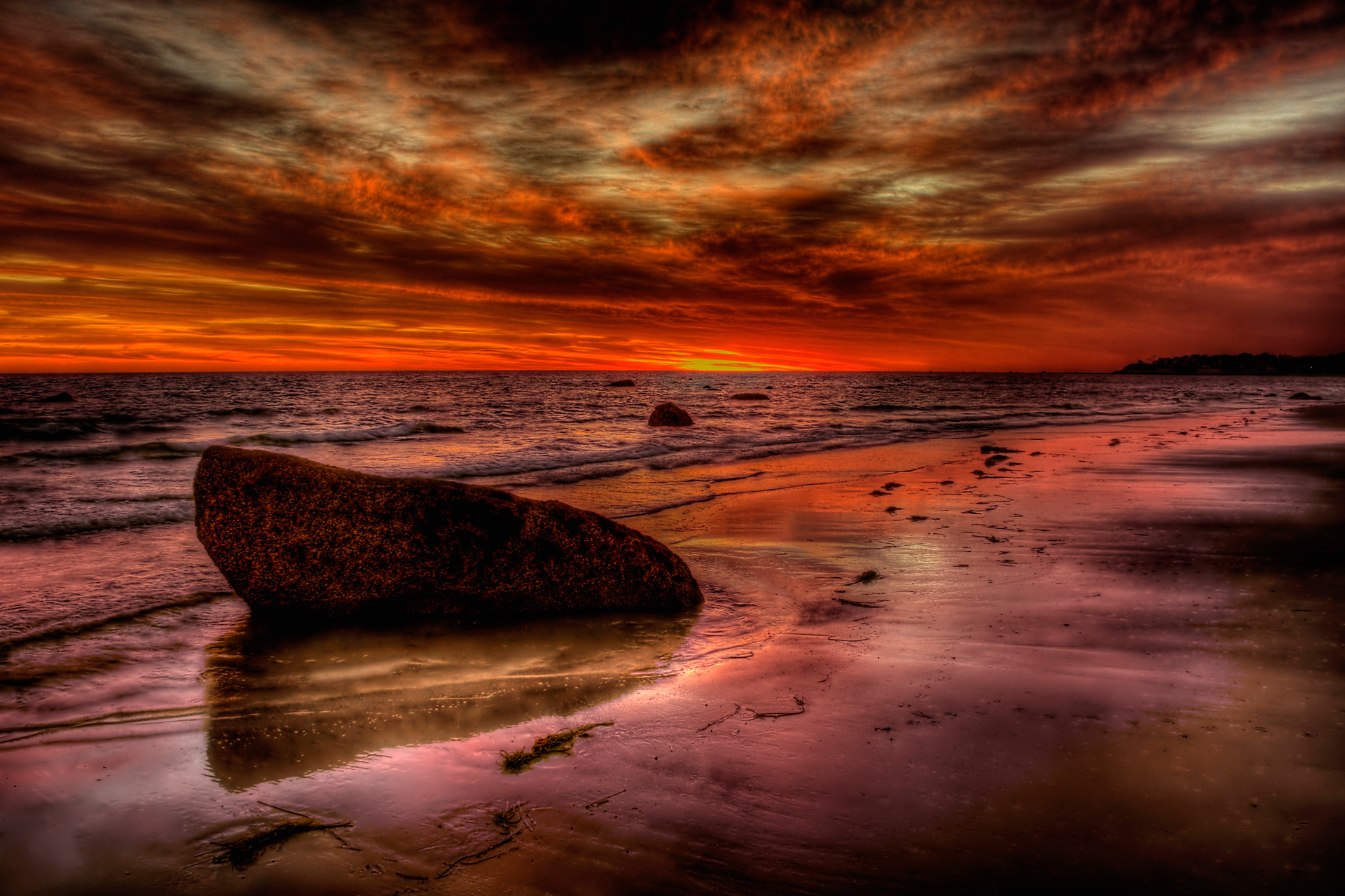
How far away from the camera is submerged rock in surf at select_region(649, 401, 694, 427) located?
83.5 feet

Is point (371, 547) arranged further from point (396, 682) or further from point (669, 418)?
point (669, 418)

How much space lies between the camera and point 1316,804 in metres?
2.42

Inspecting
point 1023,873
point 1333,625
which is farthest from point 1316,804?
point 1333,625

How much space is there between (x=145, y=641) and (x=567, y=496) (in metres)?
6.14

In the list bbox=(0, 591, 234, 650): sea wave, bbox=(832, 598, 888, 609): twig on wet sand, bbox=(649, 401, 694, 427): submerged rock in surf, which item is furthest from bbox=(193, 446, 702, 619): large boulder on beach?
bbox=(649, 401, 694, 427): submerged rock in surf

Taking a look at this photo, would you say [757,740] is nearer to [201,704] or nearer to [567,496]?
[201,704]

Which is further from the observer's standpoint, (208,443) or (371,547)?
(208,443)

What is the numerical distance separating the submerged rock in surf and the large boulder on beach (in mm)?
20175

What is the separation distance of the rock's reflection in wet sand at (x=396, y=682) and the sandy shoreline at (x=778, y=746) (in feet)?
0.07

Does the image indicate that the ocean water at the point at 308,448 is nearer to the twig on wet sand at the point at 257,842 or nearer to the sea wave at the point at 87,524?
the sea wave at the point at 87,524

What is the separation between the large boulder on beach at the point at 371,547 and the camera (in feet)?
16.1

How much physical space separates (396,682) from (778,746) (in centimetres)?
223

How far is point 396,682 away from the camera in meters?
3.91

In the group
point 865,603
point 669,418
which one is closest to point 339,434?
point 669,418
